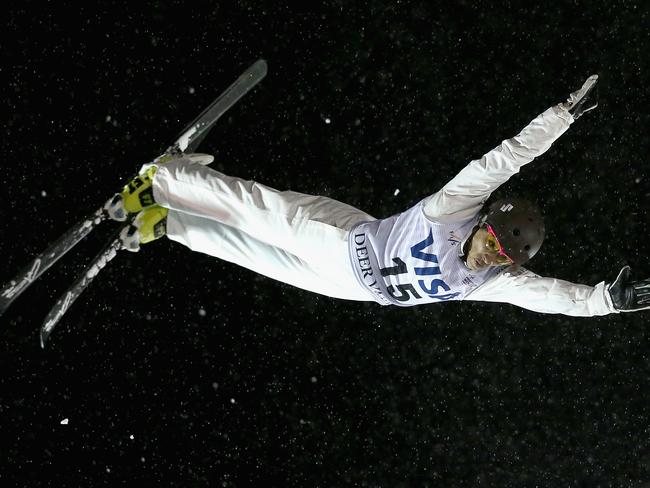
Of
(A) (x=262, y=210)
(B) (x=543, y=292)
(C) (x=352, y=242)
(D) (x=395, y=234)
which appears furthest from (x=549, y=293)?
(A) (x=262, y=210)

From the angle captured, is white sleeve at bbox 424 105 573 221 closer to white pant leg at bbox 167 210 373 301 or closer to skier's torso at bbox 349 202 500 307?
skier's torso at bbox 349 202 500 307

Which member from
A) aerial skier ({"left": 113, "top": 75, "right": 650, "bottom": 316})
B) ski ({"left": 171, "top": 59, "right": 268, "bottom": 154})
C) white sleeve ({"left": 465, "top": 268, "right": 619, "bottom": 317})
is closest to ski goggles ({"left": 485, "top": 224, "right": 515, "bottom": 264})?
aerial skier ({"left": 113, "top": 75, "right": 650, "bottom": 316})

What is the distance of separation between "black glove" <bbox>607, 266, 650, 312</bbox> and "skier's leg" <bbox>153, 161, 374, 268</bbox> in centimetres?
77

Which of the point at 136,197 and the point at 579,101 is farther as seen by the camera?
the point at 136,197

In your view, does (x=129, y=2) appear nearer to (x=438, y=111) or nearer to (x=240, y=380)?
(x=438, y=111)

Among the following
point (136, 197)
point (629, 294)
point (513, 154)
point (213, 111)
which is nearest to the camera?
point (513, 154)

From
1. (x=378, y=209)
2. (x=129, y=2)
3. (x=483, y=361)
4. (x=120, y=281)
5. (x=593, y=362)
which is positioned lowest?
(x=593, y=362)

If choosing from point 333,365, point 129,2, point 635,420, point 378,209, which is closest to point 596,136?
point 378,209

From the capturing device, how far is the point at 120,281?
3586 millimetres

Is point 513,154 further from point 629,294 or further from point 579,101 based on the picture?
point 629,294

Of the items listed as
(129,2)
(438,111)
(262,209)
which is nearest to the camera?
(262,209)

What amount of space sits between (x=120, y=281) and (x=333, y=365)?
993mm

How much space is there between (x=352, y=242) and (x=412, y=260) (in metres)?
0.21

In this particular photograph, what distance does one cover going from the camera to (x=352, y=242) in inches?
98.3
